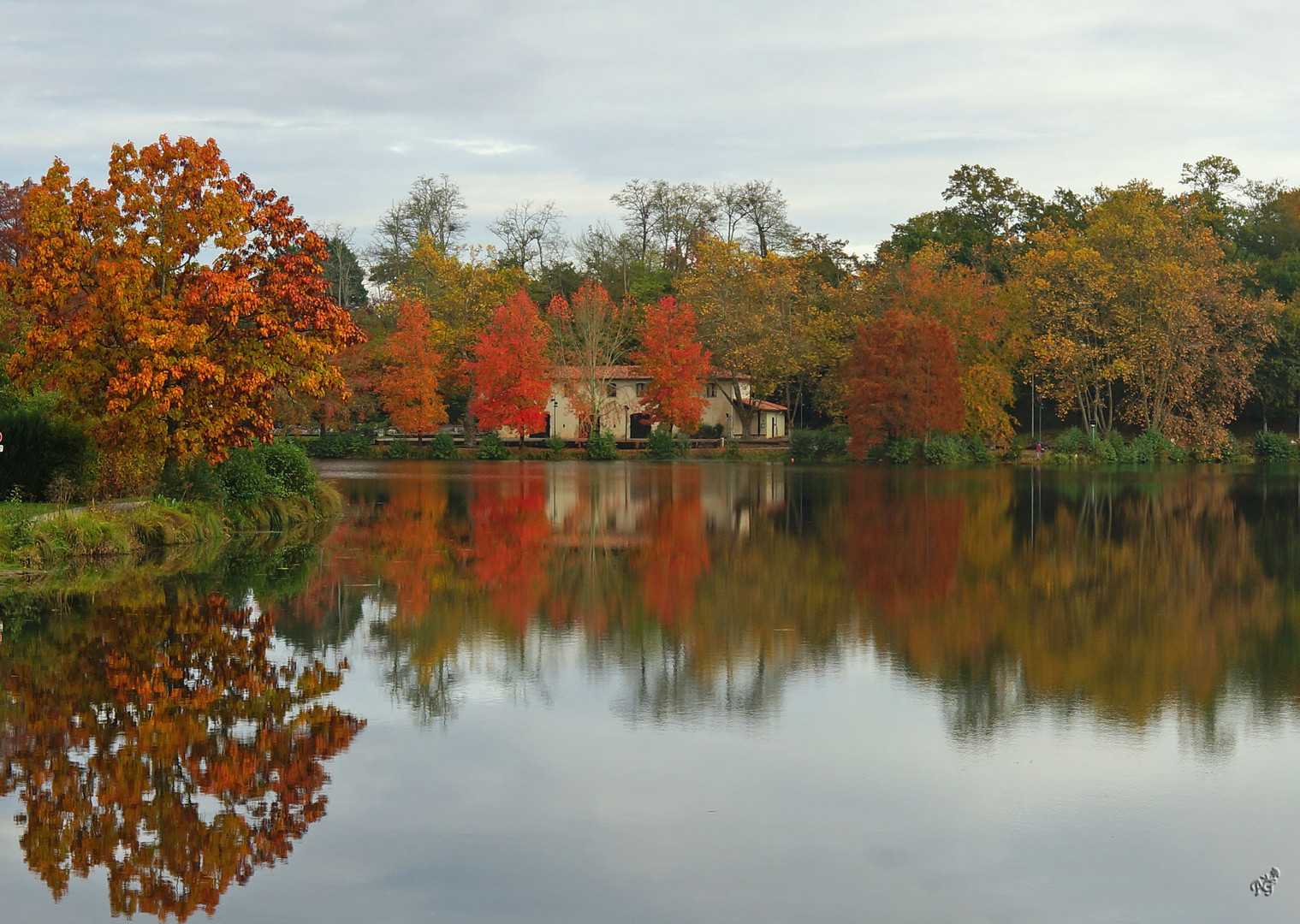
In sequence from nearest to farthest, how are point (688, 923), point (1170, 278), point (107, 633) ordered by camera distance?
point (688, 923)
point (107, 633)
point (1170, 278)

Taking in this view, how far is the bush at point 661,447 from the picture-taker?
235 ft

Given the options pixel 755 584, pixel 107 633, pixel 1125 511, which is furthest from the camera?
pixel 1125 511

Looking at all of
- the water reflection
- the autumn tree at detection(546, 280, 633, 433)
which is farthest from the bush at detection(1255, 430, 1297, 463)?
the water reflection

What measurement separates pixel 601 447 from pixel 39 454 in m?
50.1

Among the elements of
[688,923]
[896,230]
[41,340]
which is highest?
[896,230]

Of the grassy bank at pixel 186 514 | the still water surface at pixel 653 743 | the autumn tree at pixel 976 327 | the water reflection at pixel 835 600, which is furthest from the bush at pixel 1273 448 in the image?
the grassy bank at pixel 186 514

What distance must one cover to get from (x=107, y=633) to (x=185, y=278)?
40.1ft

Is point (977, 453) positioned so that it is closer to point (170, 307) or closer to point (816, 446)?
point (816, 446)

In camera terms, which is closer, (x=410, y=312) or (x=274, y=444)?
(x=274, y=444)

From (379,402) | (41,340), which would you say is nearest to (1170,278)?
(379,402)

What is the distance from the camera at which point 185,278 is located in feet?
77.9

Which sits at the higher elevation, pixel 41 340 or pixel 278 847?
pixel 41 340

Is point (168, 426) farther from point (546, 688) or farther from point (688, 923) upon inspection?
point (688, 923)

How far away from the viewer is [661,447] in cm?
7175
